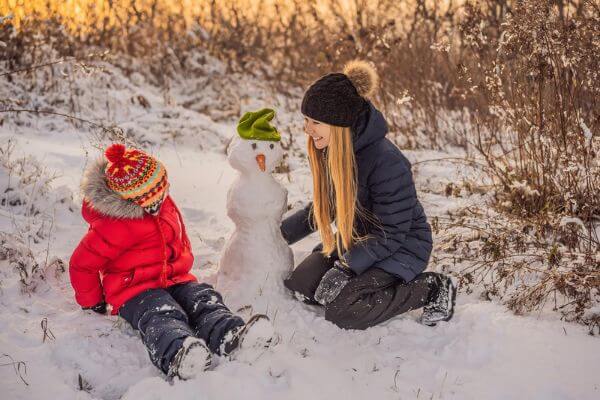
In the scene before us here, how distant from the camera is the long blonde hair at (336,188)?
2.95 metres

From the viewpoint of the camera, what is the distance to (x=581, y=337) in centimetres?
275

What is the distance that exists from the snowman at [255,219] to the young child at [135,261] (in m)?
0.31

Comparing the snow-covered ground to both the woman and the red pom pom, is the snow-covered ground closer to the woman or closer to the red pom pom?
the woman

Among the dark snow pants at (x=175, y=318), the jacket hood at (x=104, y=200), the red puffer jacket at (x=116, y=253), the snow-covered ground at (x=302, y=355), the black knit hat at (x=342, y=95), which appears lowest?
the snow-covered ground at (x=302, y=355)

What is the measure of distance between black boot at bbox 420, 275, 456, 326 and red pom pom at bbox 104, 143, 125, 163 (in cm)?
180

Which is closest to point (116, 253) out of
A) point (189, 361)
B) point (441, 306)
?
point (189, 361)

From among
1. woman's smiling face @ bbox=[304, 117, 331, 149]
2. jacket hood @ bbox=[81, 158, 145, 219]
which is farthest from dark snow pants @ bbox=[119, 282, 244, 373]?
woman's smiling face @ bbox=[304, 117, 331, 149]

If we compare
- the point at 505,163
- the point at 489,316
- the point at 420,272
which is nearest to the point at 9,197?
the point at 420,272

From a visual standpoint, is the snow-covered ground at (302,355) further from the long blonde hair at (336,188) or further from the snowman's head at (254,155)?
the snowman's head at (254,155)

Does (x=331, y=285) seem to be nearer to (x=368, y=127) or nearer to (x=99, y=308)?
(x=368, y=127)

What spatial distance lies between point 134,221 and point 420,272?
157 cm

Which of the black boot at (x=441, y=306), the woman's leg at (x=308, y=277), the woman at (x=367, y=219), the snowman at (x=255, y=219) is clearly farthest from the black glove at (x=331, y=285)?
the black boot at (x=441, y=306)

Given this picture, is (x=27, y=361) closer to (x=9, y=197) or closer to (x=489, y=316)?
(x=9, y=197)

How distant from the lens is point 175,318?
105 inches
